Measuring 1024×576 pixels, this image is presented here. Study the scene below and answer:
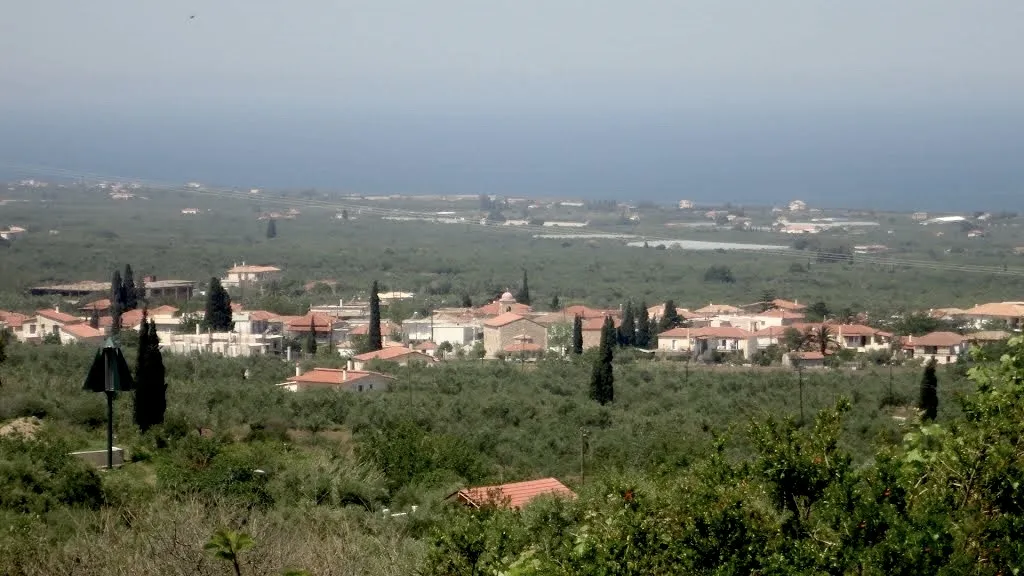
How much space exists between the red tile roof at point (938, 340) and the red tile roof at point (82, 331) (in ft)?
72.7

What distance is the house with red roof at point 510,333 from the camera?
40.0 metres

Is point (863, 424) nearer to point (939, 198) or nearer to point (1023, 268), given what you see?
point (1023, 268)

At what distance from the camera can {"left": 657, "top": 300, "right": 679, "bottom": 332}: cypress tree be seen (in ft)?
142

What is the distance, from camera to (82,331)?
A: 116 ft

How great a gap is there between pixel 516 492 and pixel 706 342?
26.6m

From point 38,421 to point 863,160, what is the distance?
189019mm

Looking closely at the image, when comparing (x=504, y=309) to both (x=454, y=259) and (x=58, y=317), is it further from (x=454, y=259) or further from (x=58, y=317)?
(x=454, y=259)

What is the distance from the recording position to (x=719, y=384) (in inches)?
1169

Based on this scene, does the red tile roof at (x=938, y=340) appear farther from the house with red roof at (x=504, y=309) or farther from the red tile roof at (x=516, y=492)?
the red tile roof at (x=516, y=492)

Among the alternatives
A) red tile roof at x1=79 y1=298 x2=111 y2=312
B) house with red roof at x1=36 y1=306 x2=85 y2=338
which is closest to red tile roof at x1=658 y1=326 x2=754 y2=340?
house with red roof at x1=36 y1=306 x2=85 y2=338

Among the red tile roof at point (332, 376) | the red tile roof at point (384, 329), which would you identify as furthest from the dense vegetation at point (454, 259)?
the red tile roof at point (332, 376)

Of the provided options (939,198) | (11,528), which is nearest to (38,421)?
(11,528)

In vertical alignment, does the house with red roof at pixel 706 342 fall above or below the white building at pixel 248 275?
below

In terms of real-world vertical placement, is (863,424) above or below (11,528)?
below
